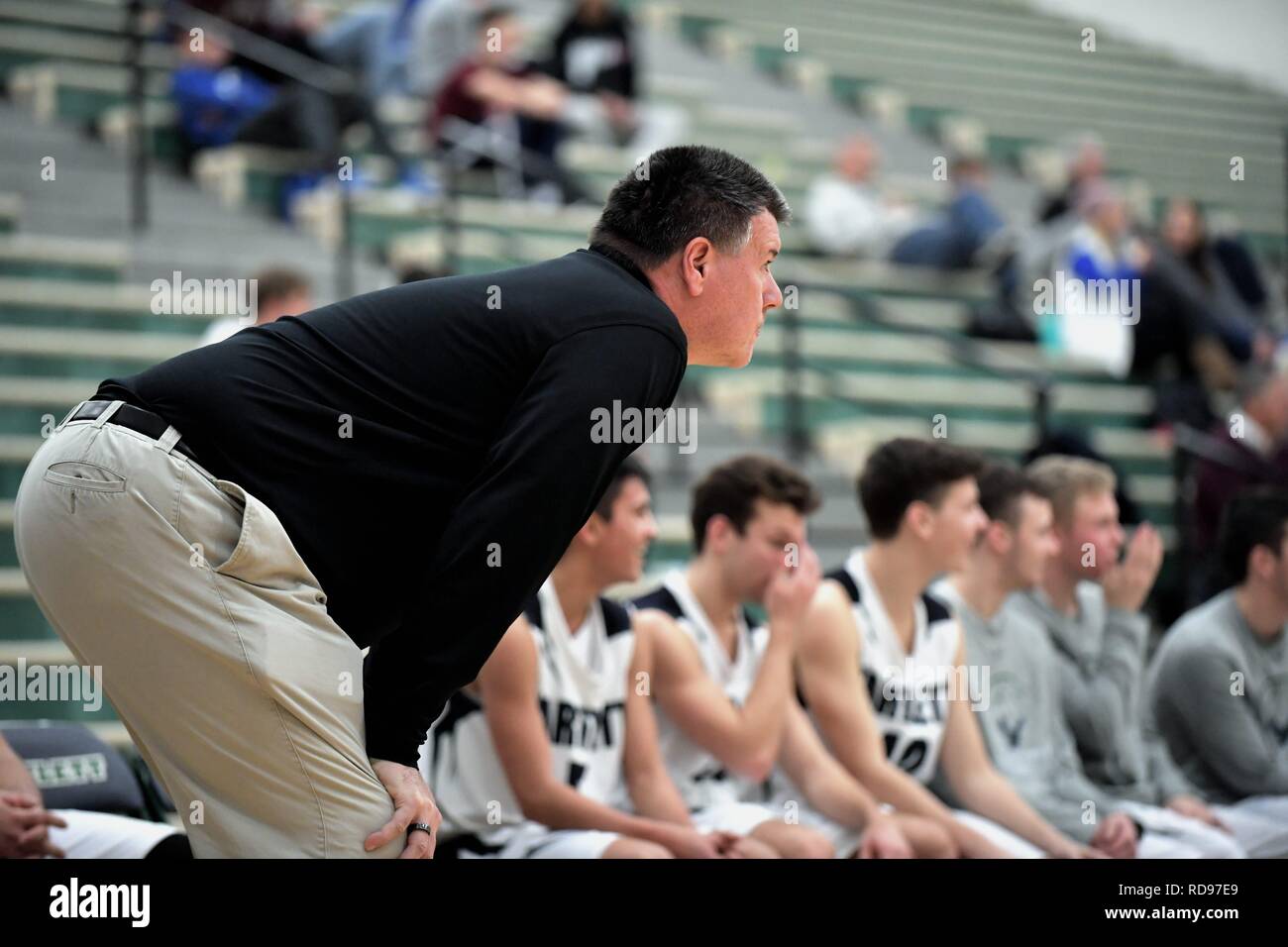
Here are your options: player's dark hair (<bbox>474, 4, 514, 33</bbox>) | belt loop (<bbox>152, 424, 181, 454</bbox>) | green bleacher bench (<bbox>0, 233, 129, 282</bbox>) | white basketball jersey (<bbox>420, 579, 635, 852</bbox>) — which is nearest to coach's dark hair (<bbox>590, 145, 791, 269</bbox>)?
belt loop (<bbox>152, 424, 181, 454</bbox>)

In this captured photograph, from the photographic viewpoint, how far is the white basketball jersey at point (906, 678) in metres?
4.21

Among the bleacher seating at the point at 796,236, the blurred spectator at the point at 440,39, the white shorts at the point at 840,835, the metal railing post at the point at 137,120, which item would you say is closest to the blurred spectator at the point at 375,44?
the blurred spectator at the point at 440,39

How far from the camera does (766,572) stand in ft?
13.1

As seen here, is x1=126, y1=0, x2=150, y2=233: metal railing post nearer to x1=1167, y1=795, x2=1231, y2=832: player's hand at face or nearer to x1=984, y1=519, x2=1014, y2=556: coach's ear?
x1=984, y1=519, x2=1014, y2=556: coach's ear

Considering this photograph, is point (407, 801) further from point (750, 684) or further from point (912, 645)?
point (912, 645)

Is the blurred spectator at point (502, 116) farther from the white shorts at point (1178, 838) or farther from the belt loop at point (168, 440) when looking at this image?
the belt loop at point (168, 440)

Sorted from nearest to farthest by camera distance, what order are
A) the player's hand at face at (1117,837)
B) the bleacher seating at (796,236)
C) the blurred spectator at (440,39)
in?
1. the player's hand at face at (1117,837)
2. the bleacher seating at (796,236)
3. the blurred spectator at (440,39)

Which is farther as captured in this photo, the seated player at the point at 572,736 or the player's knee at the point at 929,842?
the player's knee at the point at 929,842

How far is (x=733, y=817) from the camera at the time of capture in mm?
3850

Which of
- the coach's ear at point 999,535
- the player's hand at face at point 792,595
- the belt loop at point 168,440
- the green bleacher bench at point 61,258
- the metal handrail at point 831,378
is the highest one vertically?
the green bleacher bench at point 61,258

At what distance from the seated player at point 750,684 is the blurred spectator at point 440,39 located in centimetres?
400

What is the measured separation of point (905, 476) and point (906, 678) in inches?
21.2

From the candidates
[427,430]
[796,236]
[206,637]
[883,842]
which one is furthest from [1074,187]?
[206,637]

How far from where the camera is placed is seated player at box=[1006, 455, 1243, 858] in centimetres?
452
